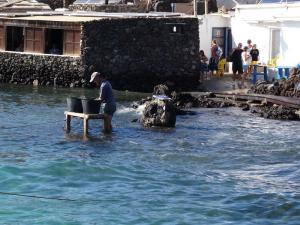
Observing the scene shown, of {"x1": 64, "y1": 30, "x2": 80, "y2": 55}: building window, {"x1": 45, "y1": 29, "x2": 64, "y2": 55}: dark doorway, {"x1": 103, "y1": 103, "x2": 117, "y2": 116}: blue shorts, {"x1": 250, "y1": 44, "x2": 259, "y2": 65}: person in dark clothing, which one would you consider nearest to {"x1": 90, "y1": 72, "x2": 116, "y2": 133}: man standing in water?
{"x1": 103, "y1": 103, "x2": 117, "y2": 116}: blue shorts

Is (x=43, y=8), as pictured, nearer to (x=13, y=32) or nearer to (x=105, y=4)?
(x=105, y=4)

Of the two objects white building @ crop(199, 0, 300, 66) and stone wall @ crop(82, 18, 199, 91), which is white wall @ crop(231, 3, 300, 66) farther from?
stone wall @ crop(82, 18, 199, 91)

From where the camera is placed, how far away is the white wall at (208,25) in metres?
38.4

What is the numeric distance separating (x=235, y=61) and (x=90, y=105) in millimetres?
12770

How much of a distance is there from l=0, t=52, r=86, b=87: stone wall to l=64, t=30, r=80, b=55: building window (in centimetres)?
51

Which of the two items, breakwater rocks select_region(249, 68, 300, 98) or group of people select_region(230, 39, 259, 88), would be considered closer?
breakwater rocks select_region(249, 68, 300, 98)

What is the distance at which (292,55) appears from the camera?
112 feet

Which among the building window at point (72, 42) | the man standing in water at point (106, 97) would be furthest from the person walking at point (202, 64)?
the man standing in water at point (106, 97)

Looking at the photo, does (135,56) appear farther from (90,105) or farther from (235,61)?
(90,105)

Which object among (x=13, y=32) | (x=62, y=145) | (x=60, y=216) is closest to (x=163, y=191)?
(x=60, y=216)

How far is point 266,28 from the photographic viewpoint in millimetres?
35625

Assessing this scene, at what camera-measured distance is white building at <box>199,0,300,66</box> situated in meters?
33.8

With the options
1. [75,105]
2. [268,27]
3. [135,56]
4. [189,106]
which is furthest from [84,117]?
[268,27]

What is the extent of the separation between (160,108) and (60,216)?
32.8 feet
